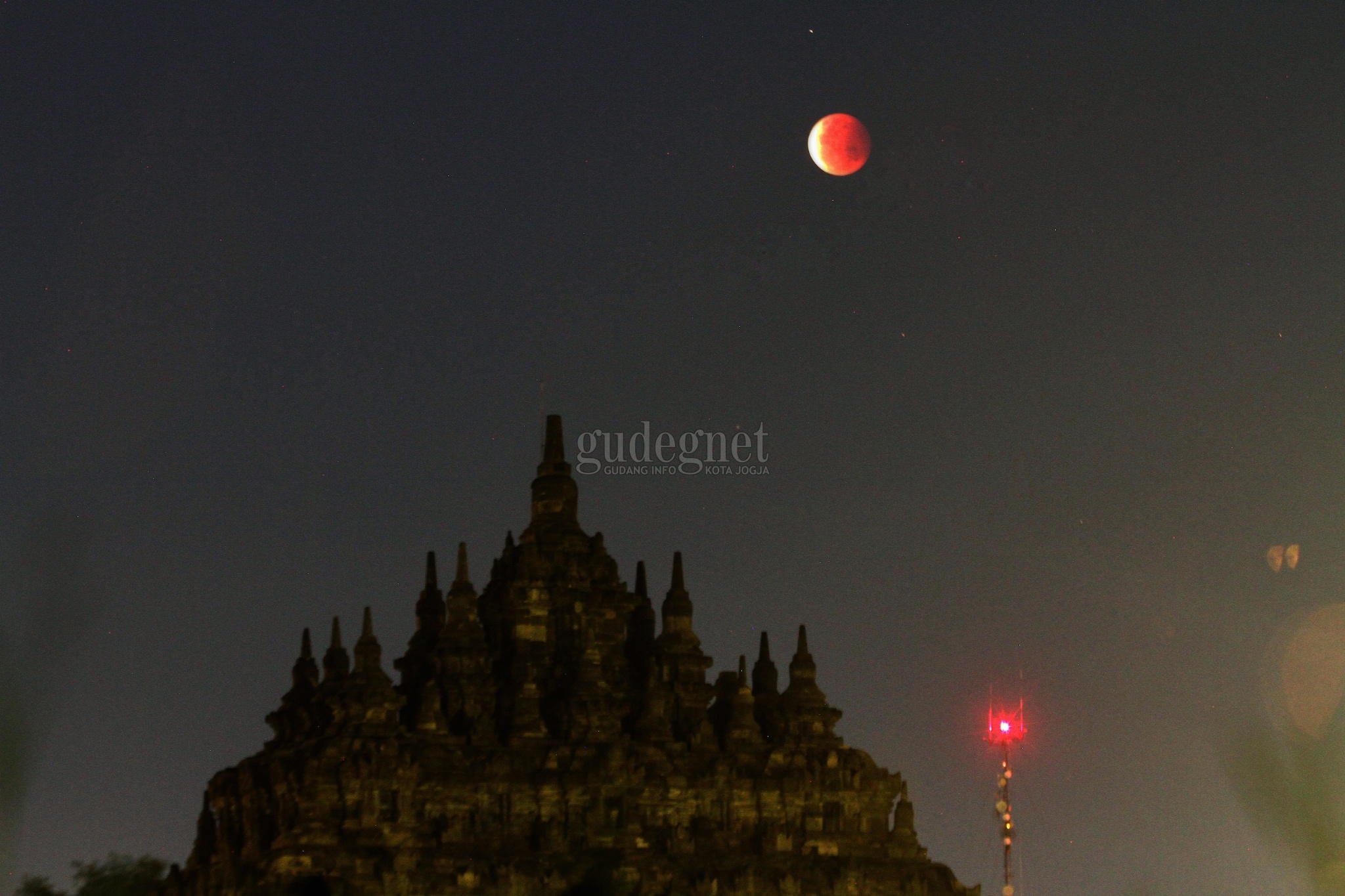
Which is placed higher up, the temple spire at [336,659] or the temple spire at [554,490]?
the temple spire at [554,490]

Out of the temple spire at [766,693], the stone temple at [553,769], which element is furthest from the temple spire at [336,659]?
the temple spire at [766,693]

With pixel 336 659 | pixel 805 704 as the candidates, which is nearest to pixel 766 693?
pixel 805 704

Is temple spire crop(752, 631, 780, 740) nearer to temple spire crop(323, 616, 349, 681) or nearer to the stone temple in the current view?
the stone temple

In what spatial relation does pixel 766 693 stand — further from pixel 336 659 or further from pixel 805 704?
pixel 336 659

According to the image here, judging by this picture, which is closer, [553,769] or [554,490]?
[553,769]

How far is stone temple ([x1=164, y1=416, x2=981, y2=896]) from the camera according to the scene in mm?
97562

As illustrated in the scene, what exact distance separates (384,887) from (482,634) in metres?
9.33

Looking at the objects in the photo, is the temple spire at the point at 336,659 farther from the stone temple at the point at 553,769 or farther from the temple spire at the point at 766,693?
the temple spire at the point at 766,693

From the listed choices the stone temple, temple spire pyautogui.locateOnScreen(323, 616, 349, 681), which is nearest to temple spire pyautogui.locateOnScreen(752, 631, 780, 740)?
the stone temple

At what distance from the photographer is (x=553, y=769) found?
328ft

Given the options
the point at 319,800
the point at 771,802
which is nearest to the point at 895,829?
the point at 771,802

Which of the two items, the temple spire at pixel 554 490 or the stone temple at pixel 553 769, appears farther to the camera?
the temple spire at pixel 554 490

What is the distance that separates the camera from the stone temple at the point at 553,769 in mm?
97562

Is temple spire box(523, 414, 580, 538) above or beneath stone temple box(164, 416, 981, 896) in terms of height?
above
